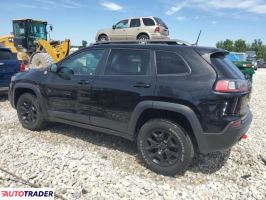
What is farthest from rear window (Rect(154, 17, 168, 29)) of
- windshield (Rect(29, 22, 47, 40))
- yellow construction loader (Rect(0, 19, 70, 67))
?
windshield (Rect(29, 22, 47, 40))

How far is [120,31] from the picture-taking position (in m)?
14.7

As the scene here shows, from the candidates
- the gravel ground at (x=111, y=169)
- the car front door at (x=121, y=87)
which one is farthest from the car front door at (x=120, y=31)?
the car front door at (x=121, y=87)

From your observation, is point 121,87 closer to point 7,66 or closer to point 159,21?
point 7,66

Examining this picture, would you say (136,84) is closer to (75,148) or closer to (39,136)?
(75,148)

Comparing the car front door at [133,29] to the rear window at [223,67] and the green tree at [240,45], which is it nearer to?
the rear window at [223,67]

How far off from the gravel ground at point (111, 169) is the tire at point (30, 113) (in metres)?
0.17

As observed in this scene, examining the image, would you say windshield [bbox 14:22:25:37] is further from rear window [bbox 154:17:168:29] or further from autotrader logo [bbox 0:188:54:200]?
autotrader logo [bbox 0:188:54:200]

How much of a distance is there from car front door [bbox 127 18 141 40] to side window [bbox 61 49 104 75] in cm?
940

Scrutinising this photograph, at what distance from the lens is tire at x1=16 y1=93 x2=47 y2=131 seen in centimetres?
554

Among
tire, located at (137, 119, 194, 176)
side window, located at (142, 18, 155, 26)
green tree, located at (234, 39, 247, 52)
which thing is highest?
green tree, located at (234, 39, 247, 52)

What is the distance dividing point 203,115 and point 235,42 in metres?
73.2

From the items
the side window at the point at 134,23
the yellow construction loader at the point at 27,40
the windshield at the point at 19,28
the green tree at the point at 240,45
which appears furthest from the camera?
the green tree at the point at 240,45

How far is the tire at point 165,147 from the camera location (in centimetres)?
385

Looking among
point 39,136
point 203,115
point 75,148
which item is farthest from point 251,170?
point 39,136
